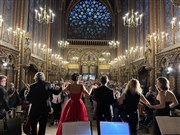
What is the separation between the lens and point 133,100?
170 inches

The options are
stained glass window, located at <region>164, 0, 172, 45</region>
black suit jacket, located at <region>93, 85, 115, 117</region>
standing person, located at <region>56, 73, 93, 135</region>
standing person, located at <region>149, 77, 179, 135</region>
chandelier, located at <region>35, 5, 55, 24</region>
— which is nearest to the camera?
standing person, located at <region>149, 77, 179, 135</region>

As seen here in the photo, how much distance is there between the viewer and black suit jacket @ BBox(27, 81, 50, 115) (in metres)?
4.36

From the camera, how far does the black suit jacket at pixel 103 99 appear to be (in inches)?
189

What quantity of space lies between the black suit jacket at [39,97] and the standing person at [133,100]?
175cm

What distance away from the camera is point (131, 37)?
80.5ft

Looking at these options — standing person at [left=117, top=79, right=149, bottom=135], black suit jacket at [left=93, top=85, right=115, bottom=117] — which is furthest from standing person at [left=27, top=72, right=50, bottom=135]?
standing person at [left=117, top=79, right=149, bottom=135]

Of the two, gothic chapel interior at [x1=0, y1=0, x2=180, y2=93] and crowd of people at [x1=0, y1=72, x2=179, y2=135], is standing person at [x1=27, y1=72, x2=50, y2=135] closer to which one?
crowd of people at [x1=0, y1=72, x2=179, y2=135]

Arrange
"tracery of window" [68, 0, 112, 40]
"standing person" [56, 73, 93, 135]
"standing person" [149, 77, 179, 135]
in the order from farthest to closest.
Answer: "tracery of window" [68, 0, 112, 40] < "standing person" [56, 73, 93, 135] < "standing person" [149, 77, 179, 135]

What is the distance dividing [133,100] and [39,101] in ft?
6.94

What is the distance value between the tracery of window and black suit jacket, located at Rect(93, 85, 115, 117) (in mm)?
34489

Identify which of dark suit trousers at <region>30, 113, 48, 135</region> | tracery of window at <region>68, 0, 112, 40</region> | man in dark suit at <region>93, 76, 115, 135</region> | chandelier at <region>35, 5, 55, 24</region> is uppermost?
tracery of window at <region>68, 0, 112, 40</region>

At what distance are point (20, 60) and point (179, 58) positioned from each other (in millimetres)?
10584

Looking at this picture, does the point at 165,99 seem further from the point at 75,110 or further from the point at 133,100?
the point at 75,110

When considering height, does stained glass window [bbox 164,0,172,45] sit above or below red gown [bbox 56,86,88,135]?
above
